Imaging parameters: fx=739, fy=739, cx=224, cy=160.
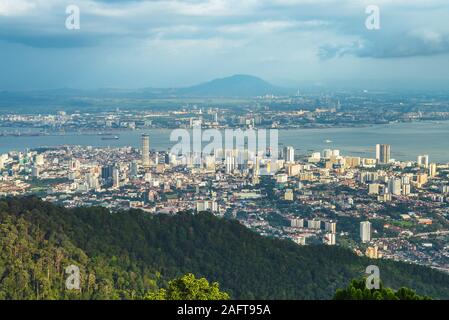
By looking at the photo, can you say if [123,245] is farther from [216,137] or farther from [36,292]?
[216,137]

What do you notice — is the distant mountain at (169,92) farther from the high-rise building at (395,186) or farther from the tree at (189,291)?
the tree at (189,291)

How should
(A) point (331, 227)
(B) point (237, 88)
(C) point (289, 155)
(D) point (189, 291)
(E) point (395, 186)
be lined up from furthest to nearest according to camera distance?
(B) point (237, 88) < (C) point (289, 155) < (E) point (395, 186) < (A) point (331, 227) < (D) point (189, 291)

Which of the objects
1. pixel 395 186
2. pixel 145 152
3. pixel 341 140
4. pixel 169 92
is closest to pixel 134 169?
pixel 145 152

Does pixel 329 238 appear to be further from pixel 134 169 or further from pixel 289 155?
pixel 289 155

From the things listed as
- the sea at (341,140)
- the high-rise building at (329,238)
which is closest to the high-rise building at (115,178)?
the sea at (341,140)

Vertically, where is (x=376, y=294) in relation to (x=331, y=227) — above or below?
above
